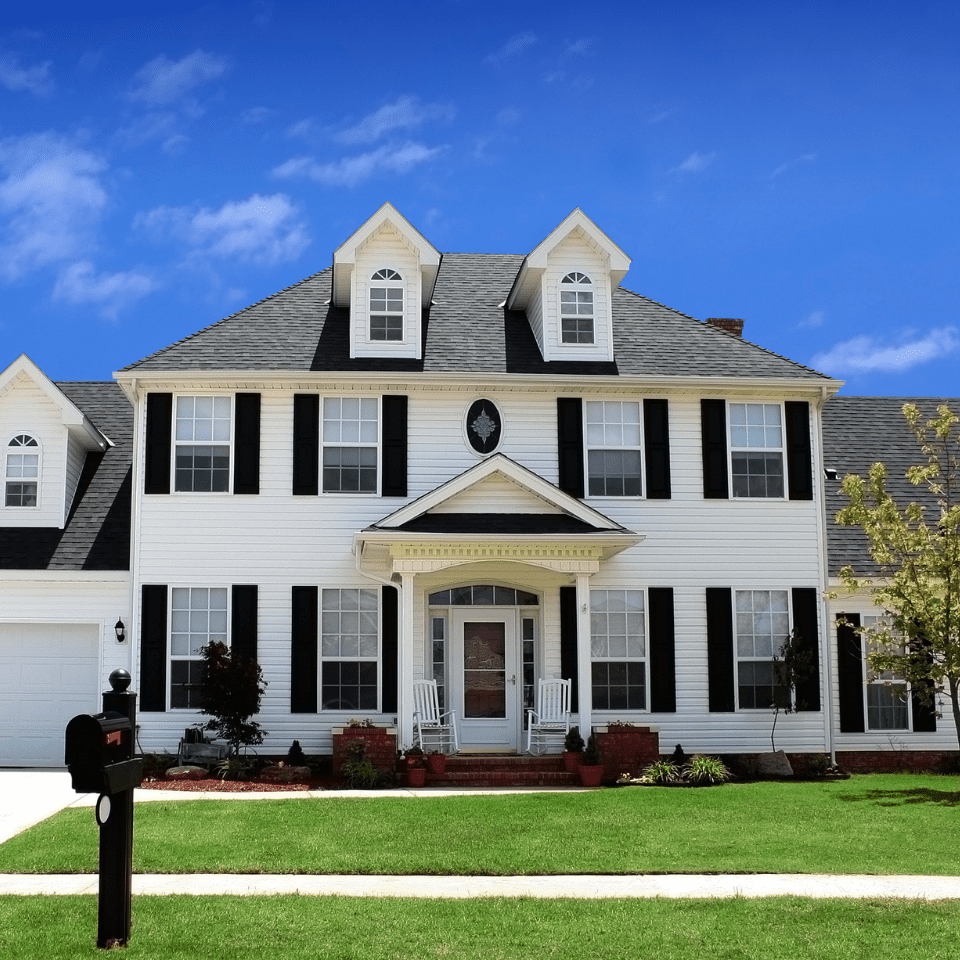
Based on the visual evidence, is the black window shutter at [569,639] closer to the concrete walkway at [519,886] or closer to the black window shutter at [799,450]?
the black window shutter at [799,450]

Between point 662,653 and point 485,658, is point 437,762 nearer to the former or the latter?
Result: point 485,658

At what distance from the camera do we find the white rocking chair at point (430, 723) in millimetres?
18219

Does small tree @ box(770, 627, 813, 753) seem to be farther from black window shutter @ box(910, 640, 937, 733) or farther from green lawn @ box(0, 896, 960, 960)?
green lawn @ box(0, 896, 960, 960)

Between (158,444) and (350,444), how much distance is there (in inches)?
122

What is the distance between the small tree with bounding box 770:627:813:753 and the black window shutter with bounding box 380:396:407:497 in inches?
265

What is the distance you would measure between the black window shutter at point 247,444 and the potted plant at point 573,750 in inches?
249

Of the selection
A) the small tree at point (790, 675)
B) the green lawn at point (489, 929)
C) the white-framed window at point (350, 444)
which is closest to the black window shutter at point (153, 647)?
the white-framed window at point (350, 444)

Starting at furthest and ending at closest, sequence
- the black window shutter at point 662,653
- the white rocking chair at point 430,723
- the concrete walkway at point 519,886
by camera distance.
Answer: the black window shutter at point 662,653 → the white rocking chair at point 430,723 → the concrete walkway at point 519,886

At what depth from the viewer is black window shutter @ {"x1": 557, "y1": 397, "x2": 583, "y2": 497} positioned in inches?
782

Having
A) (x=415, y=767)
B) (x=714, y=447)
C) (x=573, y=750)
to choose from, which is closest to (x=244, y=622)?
(x=415, y=767)

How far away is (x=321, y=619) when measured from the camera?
63.1 feet

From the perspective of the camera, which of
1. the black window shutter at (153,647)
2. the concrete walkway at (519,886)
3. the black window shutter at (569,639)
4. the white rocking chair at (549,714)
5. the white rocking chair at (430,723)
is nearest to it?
the concrete walkway at (519,886)

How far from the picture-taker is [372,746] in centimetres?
1733

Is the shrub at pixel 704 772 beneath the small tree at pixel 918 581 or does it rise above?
beneath
